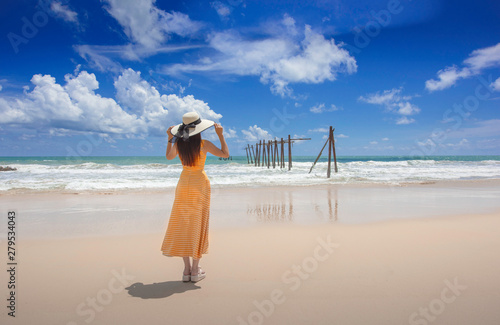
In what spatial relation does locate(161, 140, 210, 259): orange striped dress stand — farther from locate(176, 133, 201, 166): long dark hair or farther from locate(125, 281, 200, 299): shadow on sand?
locate(125, 281, 200, 299): shadow on sand

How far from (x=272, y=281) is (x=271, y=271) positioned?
0.28 meters

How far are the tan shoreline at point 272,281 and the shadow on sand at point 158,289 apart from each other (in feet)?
0.04

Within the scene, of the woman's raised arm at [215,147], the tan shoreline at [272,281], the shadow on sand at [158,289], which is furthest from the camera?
the woman's raised arm at [215,147]

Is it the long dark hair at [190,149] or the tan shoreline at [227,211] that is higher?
the long dark hair at [190,149]

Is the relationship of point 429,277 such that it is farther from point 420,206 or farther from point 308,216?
point 420,206

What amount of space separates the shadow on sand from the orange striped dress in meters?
0.32

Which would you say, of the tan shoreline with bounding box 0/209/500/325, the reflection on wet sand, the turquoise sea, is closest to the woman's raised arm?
the tan shoreline with bounding box 0/209/500/325

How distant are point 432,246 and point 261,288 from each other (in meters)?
2.83

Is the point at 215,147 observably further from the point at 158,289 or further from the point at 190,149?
the point at 158,289

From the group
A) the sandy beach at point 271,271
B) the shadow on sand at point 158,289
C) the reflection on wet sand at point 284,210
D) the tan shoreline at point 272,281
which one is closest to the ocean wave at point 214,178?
the reflection on wet sand at point 284,210

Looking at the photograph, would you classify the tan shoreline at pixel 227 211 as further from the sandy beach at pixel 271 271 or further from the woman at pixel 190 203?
the woman at pixel 190 203

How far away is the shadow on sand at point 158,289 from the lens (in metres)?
2.93

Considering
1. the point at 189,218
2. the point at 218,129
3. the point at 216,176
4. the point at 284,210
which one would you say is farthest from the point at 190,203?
the point at 216,176

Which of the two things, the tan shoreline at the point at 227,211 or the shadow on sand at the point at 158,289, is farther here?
the tan shoreline at the point at 227,211
